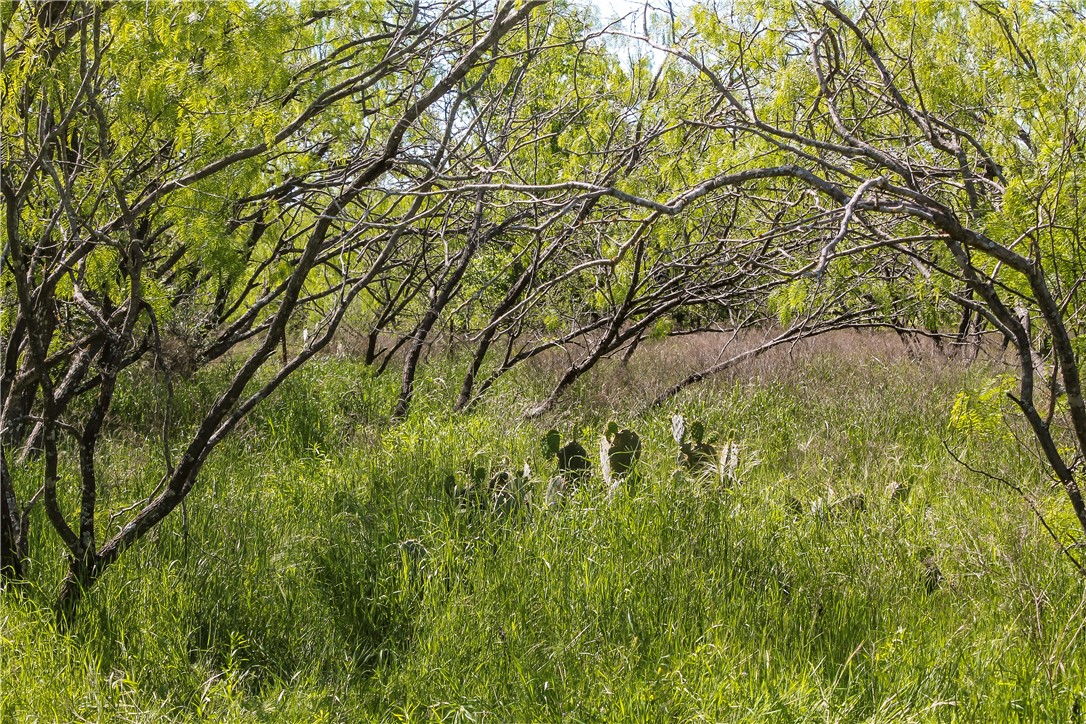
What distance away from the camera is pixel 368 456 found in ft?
16.6

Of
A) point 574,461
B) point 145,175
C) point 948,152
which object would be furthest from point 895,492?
point 145,175

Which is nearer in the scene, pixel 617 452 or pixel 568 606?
pixel 568 606

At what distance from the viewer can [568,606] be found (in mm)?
3082

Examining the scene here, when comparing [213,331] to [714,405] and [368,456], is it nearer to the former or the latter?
[368,456]

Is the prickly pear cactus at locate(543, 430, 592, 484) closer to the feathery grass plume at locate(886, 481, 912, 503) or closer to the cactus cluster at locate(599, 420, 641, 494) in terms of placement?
the cactus cluster at locate(599, 420, 641, 494)

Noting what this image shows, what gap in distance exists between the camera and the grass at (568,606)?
2.62 meters

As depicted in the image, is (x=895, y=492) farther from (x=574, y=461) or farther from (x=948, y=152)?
(x=948, y=152)

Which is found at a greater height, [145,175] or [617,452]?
[145,175]

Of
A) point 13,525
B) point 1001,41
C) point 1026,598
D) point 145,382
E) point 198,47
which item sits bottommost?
point 1026,598

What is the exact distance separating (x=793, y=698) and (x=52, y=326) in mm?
2996

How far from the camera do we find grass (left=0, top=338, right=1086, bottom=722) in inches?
103

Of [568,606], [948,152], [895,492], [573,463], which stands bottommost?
[895,492]

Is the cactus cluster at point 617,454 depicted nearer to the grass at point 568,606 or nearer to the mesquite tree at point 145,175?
the grass at point 568,606

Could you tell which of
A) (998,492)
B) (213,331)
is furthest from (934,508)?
(213,331)
